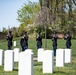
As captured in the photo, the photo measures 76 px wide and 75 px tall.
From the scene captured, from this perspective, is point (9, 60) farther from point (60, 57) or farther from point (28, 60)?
point (28, 60)

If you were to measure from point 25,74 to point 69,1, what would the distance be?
20.7 metres

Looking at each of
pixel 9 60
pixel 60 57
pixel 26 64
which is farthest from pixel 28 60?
pixel 60 57

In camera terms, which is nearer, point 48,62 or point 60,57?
point 48,62

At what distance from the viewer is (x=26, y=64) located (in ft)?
35.6

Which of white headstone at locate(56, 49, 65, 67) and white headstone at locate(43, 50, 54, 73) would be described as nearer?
white headstone at locate(43, 50, 54, 73)

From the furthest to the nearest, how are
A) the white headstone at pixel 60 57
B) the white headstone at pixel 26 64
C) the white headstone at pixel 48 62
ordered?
the white headstone at pixel 60 57, the white headstone at pixel 48 62, the white headstone at pixel 26 64

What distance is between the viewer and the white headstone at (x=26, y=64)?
35.0ft

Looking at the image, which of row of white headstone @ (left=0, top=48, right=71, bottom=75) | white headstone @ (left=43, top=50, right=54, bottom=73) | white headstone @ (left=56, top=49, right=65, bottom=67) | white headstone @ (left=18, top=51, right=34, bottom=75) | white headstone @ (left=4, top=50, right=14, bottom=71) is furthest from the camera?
white headstone @ (left=56, top=49, right=65, bottom=67)

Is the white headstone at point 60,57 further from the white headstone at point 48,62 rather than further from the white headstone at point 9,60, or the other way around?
the white headstone at point 9,60

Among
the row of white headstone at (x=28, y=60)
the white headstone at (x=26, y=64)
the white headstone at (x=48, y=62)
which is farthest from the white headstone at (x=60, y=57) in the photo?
the white headstone at (x=26, y=64)

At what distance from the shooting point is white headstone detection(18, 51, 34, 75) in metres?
10.7

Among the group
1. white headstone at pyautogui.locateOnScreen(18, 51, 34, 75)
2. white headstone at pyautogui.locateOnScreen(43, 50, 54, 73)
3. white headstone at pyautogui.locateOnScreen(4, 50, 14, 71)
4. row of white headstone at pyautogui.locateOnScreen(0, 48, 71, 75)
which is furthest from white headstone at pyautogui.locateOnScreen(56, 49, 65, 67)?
white headstone at pyautogui.locateOnScreen(18, 51, 34, 75)

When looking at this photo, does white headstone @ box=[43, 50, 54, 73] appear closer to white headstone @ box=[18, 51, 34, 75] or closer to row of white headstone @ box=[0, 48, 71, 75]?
row of white headstone @ box=[0, 48, 71, 75]

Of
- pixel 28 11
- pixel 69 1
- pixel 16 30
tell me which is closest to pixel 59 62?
pixel 69 1
